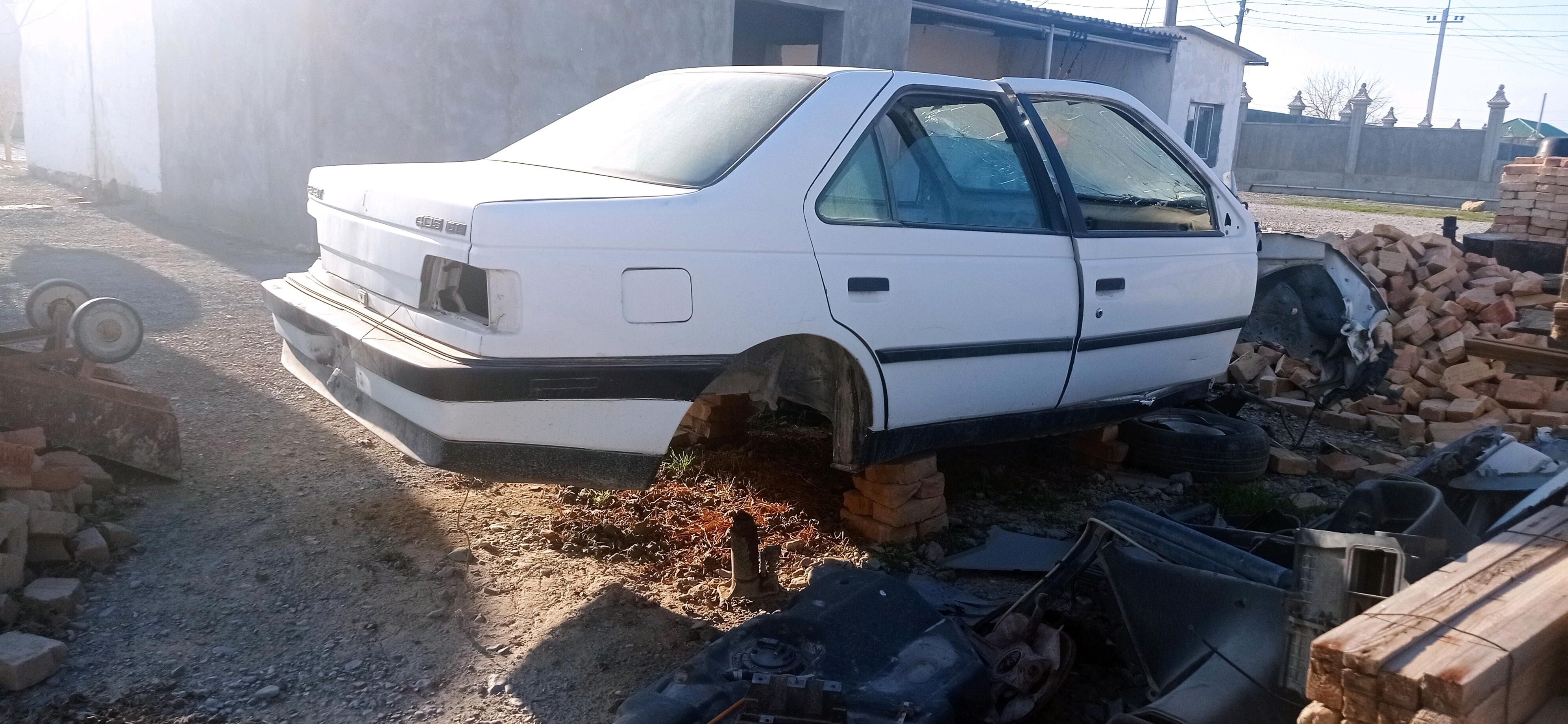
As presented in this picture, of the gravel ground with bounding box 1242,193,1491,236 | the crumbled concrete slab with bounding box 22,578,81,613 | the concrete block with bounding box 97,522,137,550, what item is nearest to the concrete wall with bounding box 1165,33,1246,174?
the gravel ground with bounding box 1242,193,1491,236

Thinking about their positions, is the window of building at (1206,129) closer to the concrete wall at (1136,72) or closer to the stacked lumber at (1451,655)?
the concrete wall at (1136,72)

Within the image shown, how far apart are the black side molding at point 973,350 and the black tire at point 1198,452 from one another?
1.26 metres

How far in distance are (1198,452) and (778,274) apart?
2701mm

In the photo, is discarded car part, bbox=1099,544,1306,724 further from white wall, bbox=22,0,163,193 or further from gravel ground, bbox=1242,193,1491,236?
gravel ground, bbox=1242,193,1491,236

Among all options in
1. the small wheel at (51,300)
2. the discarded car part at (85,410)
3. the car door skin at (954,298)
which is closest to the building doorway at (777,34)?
the small wheel at (51,300)

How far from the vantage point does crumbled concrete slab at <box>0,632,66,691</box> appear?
2773mm

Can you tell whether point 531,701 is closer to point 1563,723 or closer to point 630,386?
Result: point 630,386

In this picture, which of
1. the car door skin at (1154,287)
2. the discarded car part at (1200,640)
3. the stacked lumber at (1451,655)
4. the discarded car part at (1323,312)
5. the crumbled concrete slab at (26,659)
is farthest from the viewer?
the discarded car part at (1323,312)

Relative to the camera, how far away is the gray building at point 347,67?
9.66 meters

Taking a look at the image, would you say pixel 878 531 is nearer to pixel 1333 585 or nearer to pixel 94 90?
pixel 1333 585

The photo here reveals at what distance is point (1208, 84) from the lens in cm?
2192

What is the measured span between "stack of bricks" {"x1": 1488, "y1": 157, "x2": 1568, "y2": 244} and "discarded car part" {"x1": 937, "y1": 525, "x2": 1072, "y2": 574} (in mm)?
8162

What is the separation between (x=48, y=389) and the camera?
3801mm

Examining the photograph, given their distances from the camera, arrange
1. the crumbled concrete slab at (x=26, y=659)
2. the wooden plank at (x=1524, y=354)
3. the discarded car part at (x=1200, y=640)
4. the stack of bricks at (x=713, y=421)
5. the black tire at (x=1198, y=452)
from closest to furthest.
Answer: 1. the discarded car part at (x=1200, y=640)
2. the crumbled concrete slab at (x=26, y=659)
3. the wooden plank at (x=1524, y=354)
4. the stack of bricks at (x=713, y=421)
5. the black tire at (x=1198, y=452)
